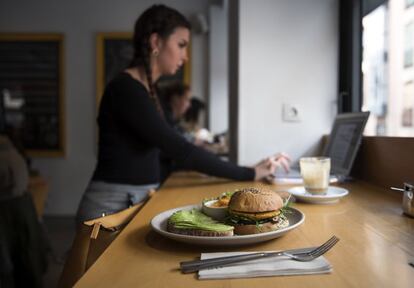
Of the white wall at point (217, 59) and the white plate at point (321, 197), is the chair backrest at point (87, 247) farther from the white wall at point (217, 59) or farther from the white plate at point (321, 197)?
the white wall at point (217, 59)

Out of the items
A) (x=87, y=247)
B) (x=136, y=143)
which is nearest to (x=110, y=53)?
(x=136, y=143)

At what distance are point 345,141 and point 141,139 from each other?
751 millimetres

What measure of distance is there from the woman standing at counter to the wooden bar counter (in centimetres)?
32

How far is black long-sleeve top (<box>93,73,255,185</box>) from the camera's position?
1.30 meters

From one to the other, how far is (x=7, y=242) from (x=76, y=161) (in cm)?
236

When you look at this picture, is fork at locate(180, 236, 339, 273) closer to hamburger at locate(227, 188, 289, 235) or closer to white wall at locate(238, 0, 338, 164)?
hamburger at locate(227, 188, 289, 235)

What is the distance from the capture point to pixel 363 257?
0.61 m

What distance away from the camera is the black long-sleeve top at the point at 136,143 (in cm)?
130

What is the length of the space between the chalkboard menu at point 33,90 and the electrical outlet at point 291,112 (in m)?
3.02

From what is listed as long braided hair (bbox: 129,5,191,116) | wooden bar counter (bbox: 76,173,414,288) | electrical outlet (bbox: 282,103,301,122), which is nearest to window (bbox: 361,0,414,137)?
electrical outlet (bbox: 282,103,301,122)

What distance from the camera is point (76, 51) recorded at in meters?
4.13

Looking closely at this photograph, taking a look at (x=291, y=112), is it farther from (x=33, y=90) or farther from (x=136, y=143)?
(x=33, y=90)

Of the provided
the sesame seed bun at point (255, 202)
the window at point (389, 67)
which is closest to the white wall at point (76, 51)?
the window at point (389, 67)

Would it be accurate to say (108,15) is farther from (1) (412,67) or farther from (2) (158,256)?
(2) (158,256)
